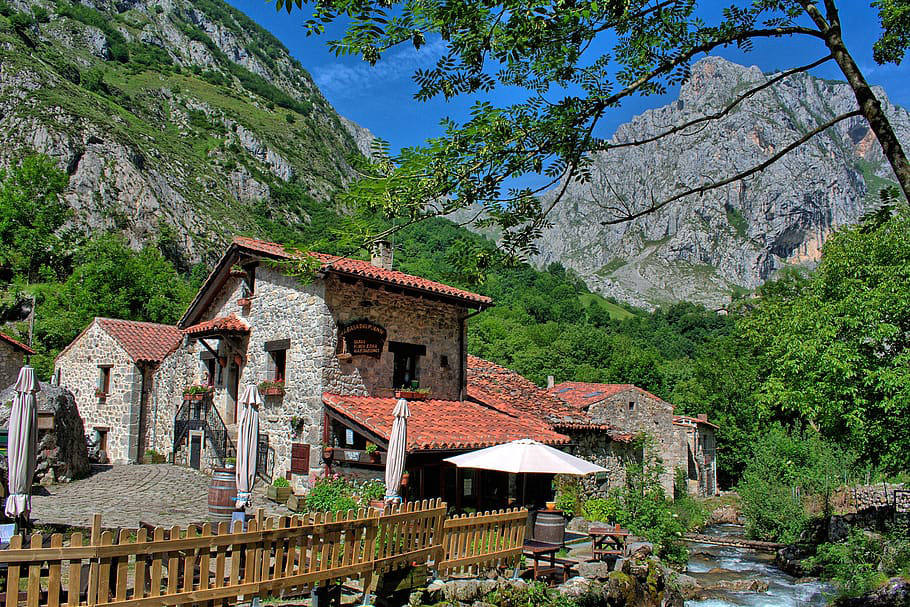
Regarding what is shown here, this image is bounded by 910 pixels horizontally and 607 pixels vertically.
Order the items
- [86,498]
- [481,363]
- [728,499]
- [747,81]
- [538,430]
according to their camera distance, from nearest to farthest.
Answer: [86,498] < [538,430] < [481,363] < [728,499] < [747,81]

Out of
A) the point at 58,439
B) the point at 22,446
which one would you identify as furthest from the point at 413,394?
the point at 58,439

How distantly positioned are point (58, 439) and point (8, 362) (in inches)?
445

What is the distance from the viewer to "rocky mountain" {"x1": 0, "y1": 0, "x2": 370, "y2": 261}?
5469 centimetres

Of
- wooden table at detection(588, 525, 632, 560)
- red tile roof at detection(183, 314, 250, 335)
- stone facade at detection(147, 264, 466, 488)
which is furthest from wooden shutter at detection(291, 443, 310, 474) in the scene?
wooden table at detection(588, 525, 632, 560)

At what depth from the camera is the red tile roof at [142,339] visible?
68.5 ft

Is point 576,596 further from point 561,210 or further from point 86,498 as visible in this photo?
point 561,210

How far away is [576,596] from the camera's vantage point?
920 centimetres

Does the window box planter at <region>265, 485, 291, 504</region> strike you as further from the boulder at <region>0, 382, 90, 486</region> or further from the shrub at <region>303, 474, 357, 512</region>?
the boulder at <region>0, 382, 90, 486</region>

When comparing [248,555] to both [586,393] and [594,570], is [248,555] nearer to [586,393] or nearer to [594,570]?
[594,570]

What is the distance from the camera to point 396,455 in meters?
10.8

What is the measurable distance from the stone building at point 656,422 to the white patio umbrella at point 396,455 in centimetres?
1329

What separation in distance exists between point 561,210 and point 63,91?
11787cm

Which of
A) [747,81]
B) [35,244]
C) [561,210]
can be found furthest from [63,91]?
[747,81]

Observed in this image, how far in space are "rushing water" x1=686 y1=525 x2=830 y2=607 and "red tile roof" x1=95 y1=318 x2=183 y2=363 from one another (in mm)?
17870
